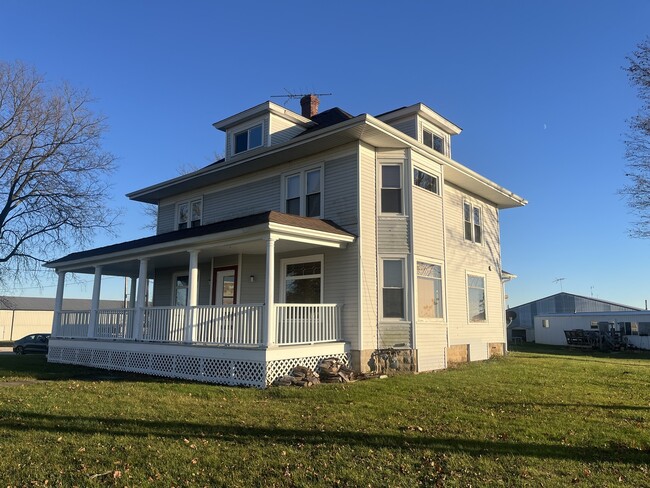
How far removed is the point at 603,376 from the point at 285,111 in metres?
11.9

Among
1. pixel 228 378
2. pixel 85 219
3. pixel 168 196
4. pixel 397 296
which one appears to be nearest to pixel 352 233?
pixel 397 296

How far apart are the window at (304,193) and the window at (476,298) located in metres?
6.09

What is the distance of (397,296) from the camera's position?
1256 cm

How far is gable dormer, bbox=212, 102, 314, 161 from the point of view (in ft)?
50.5

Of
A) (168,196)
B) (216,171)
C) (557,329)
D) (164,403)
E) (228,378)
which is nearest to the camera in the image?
(164,403)

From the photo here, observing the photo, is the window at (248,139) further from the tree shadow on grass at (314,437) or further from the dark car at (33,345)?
the dark car at (33,345)

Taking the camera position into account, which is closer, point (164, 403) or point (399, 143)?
point (164, 403)

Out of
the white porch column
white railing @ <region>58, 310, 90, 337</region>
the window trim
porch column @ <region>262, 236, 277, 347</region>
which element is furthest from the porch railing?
the white porch column

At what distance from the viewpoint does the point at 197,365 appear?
11.4 meters

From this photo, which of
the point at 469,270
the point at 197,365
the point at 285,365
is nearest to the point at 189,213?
the point at 197,365

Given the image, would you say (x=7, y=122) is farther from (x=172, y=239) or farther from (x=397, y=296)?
(x=397, y=296)

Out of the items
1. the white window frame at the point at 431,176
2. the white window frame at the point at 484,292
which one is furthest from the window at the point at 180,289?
the white window frame at the point at 484,292

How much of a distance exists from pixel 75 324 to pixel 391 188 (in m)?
11.1

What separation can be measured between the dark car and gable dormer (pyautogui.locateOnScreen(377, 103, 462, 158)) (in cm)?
2357
